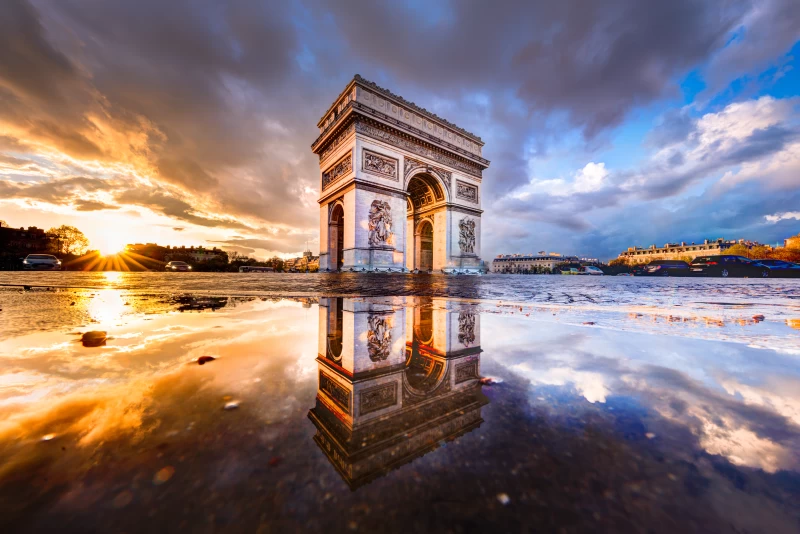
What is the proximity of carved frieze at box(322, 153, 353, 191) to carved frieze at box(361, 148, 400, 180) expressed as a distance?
0.65m

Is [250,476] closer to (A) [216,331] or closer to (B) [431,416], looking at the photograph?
(B) [431,416]

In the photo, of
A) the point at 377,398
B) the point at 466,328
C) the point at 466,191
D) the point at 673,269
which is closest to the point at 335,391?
the point at 377,398

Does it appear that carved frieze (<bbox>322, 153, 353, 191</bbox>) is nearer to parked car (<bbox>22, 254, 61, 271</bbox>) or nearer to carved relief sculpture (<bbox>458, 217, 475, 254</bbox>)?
carved relief sculpture (<bbox>458, 217, 475, 254</bbox>)

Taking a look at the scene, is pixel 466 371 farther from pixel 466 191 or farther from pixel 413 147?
pixel 466 191

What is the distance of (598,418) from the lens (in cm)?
60

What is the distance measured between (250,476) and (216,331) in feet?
3.98

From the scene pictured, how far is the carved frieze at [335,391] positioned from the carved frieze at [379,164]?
12743mm

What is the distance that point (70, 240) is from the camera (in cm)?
2644

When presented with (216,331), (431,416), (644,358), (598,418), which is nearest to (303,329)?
(216,331)

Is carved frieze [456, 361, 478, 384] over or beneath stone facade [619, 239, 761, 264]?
beneath

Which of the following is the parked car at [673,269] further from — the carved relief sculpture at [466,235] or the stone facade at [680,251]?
the stone facade at [680,251]

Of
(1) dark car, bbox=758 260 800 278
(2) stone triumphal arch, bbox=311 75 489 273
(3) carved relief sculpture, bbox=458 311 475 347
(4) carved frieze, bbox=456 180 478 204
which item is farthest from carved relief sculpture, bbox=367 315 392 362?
(1) dark car, bbox=758 260 800 278

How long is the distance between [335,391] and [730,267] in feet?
65.5

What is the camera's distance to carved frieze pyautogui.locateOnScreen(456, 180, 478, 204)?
16656 millimetres
